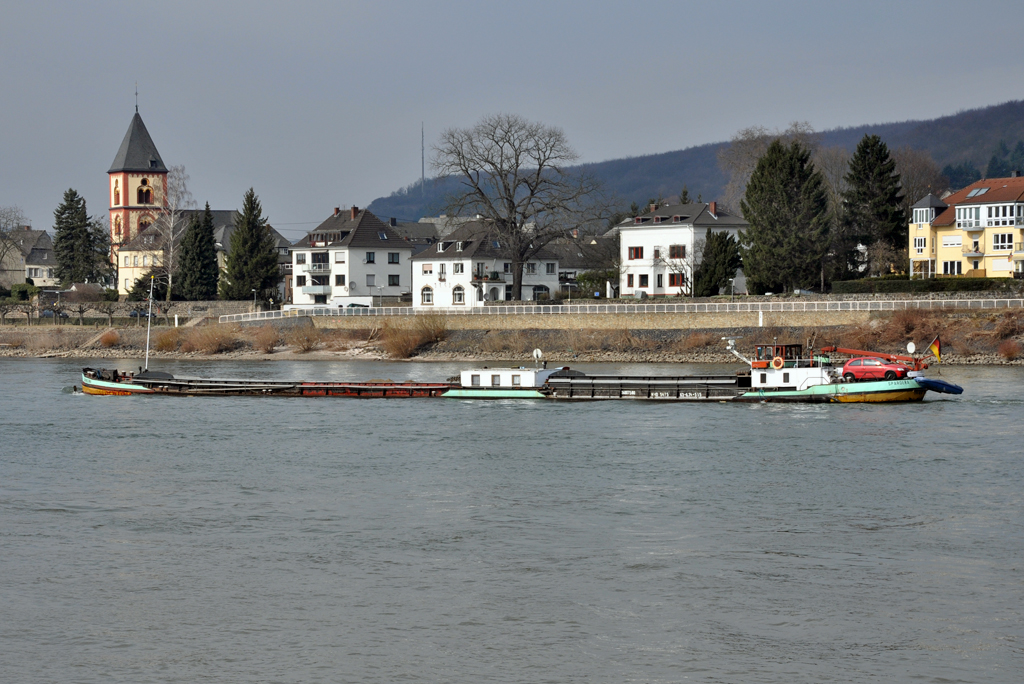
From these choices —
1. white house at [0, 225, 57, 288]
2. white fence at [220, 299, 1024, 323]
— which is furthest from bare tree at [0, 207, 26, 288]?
white fence at [220, 299, 1024, 323]

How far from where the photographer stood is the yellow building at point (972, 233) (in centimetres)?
8819

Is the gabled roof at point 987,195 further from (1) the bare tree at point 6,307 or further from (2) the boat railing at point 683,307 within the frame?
(1) the bare tree at point 6,307

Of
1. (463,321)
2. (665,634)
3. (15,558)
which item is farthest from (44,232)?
(665,634)

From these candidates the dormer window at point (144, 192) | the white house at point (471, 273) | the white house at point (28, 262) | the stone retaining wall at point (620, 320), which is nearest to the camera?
the stone retaining wall at point (620, 320)

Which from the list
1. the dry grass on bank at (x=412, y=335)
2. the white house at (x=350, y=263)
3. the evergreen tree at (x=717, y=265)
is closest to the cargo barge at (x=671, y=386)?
the dry grass on bank at (x=412, y=335)

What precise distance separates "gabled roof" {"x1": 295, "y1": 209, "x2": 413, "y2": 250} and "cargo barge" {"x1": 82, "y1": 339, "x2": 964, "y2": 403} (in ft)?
165

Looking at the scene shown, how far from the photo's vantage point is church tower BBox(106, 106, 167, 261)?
14088cm

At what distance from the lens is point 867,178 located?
93312 millimetres

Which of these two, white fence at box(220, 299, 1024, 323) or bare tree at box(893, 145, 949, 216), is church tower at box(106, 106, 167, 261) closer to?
white fence at box(220, 299, 1024, 323)

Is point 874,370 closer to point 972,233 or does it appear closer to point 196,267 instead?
point 972,233

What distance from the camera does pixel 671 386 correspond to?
51812 millimetres

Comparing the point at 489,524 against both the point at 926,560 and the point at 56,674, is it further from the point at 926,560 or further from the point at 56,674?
the point at 56,674

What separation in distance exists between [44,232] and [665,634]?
513 ft

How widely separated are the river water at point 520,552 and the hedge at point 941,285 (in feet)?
106
